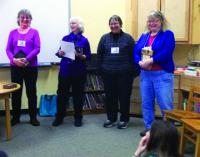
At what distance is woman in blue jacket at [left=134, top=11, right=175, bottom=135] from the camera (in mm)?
3635

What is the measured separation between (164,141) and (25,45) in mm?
2795

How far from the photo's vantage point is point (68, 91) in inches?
173

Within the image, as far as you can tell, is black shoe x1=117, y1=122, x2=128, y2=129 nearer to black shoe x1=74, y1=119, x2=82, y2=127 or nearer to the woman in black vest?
the woman in black vest

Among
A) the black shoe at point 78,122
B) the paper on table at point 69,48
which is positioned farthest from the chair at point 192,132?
the paper on table at point 69,48

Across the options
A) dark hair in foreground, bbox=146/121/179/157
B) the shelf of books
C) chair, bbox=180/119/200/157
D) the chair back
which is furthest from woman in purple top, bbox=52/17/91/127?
dark hair in foreground, bbox=146/121/179/157

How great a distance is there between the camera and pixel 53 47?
16.2 ft

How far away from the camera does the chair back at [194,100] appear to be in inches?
144

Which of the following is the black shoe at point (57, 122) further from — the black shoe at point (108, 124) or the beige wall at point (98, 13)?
the beige wall at point (98, 13)

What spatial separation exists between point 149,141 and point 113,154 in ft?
5.46

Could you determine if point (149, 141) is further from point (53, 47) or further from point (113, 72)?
point (53, 47)

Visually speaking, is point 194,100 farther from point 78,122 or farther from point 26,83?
point 26,83

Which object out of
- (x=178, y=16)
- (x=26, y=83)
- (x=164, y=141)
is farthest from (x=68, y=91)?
(x=164, y=141)

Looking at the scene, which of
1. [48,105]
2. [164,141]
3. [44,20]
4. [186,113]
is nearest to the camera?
[164,141]

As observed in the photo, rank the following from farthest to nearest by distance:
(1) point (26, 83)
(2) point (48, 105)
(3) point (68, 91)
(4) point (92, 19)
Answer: (4) point (92, 19)
(2) point (48, 105)
(3) point (68, 91)
(1) point (26, 83)
